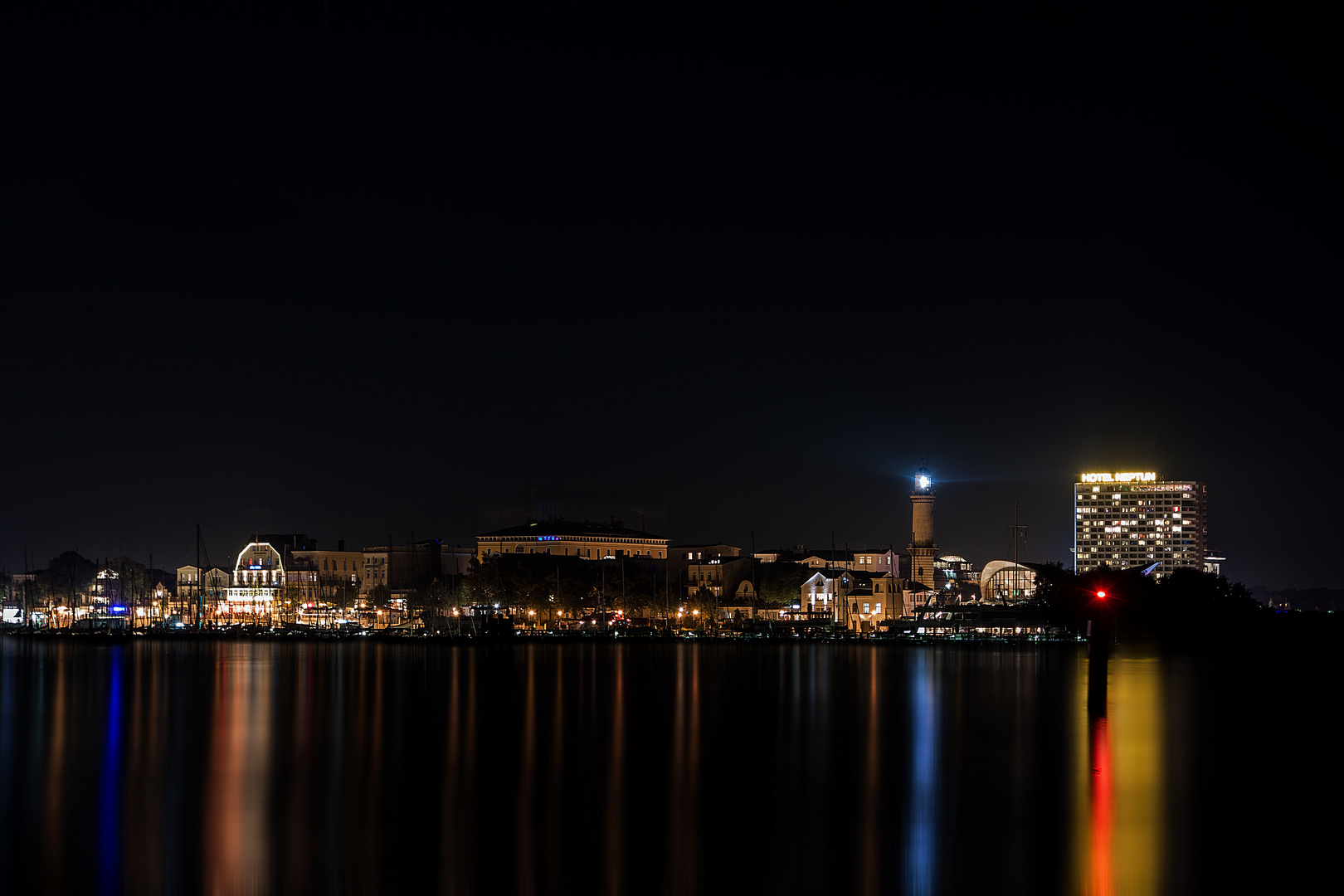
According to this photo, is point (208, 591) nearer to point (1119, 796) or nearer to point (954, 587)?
point (954, 587)

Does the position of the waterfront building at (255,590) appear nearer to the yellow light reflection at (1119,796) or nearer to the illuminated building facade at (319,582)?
the illuminated building facade at (319,582)

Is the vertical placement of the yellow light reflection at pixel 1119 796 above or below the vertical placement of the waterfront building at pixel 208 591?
above

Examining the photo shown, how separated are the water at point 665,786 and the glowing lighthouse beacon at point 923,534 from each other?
96.0m

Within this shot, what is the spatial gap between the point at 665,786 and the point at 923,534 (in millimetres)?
140657

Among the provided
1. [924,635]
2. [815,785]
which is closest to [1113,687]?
[815,785]

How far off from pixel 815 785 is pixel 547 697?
98.7 feet

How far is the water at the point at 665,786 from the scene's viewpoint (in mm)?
26312

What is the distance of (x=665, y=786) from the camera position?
36.2 m

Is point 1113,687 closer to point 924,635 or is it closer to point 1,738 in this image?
Result: point 1,738

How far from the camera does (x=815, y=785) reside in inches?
1444

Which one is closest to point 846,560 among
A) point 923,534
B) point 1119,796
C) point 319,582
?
point 923,534

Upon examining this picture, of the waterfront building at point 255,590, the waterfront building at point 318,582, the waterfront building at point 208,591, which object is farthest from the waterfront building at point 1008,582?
the waterfront building at point 208,591

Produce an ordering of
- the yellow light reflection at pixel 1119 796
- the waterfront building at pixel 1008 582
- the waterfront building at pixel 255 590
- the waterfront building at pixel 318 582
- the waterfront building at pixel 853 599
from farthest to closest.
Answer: the waterfront building at pixel 255 590 → the waterfront building at pixel 318 582 → the waterfront building at pixel 1008 582 → the waterfront building at pixel 853 599 → the yellow light reflection at pixel 1119 796

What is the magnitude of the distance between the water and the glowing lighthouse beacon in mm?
95953
